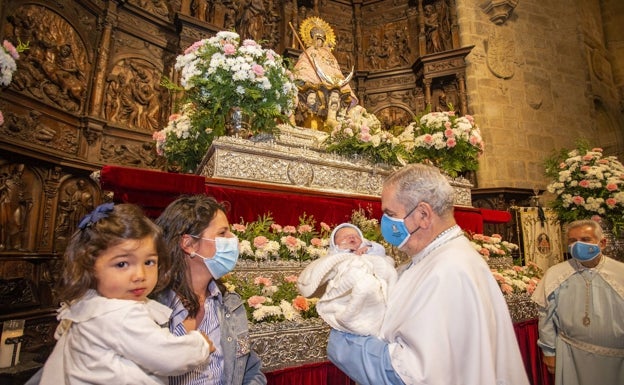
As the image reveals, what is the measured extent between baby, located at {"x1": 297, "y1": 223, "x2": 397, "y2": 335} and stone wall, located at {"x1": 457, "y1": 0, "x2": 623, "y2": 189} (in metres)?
8.99

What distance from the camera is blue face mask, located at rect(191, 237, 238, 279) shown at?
1.80 meters

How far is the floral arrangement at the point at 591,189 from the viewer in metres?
5.81

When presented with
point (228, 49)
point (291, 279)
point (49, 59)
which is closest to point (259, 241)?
point (291, 279)

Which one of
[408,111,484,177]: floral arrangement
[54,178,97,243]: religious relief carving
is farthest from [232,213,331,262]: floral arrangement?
[54,178,97,243]: religious relief carving

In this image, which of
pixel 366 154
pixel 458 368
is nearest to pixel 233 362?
pixel 458 368

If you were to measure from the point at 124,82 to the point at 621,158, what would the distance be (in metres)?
16.8

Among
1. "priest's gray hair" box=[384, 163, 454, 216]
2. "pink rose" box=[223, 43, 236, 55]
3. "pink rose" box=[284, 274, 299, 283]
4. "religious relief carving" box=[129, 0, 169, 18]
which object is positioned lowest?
"pink rose" box=[284, 274, 299, 283]

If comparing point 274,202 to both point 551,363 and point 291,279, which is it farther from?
point 551,363

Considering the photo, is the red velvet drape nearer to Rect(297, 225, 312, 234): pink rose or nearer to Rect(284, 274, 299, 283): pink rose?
Rect(297, 225, 312, 234): pink rose

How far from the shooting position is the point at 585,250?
11.1 feet

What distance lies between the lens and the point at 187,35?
27.6 ft

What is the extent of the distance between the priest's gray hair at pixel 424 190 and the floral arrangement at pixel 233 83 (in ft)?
9.32

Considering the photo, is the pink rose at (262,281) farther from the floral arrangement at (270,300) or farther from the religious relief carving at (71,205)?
the religious relief carving at (71,205)

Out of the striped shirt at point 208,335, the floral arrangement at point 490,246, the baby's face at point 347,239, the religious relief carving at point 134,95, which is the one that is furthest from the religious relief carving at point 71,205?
the floral arrangement at point 490,246
